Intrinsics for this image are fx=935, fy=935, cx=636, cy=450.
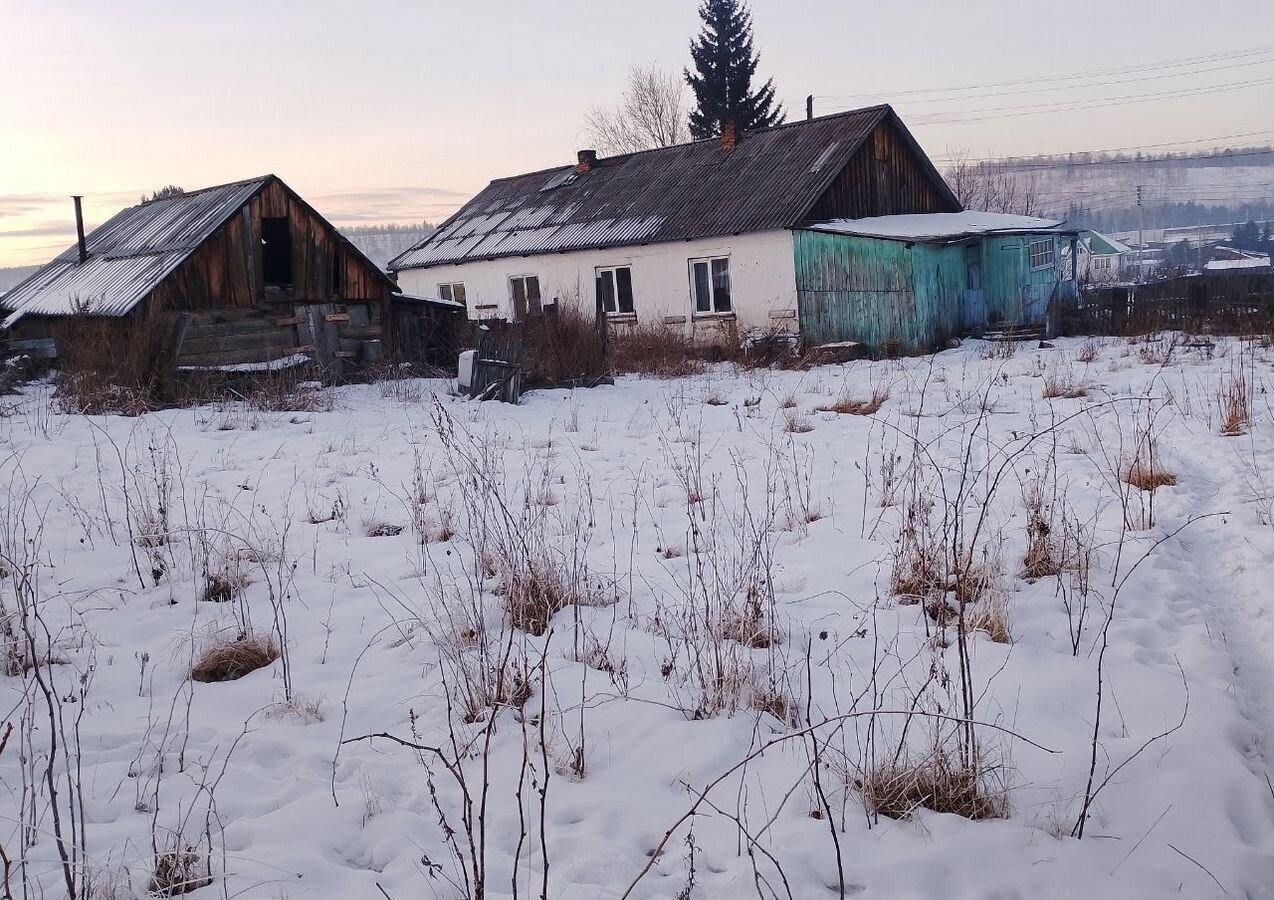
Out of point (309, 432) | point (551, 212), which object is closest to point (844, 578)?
point (309, 432)

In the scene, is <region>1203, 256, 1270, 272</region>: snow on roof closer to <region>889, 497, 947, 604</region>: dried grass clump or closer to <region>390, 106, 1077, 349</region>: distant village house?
<region>390, 106, 1077, 349</region>: distant village house

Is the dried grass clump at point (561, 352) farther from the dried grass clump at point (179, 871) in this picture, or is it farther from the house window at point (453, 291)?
the house window at point (453, 291)

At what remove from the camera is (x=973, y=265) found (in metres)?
20.4

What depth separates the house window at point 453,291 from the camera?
26.9 metres

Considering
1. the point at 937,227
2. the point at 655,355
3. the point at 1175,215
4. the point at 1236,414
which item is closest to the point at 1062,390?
the point at 1236,414

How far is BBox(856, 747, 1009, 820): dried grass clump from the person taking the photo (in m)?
2.84

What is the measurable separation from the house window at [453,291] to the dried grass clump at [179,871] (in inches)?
984

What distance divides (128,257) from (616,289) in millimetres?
10768

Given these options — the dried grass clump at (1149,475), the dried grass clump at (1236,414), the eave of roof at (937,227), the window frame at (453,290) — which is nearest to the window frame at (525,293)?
the window frame at (453,290)

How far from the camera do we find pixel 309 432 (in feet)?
33.9

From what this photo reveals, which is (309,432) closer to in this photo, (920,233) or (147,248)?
(147,248)

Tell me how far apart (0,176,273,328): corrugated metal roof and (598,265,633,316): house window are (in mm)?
9273

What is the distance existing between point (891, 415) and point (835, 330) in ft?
30.9

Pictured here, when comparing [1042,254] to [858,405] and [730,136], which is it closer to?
[730,136]
